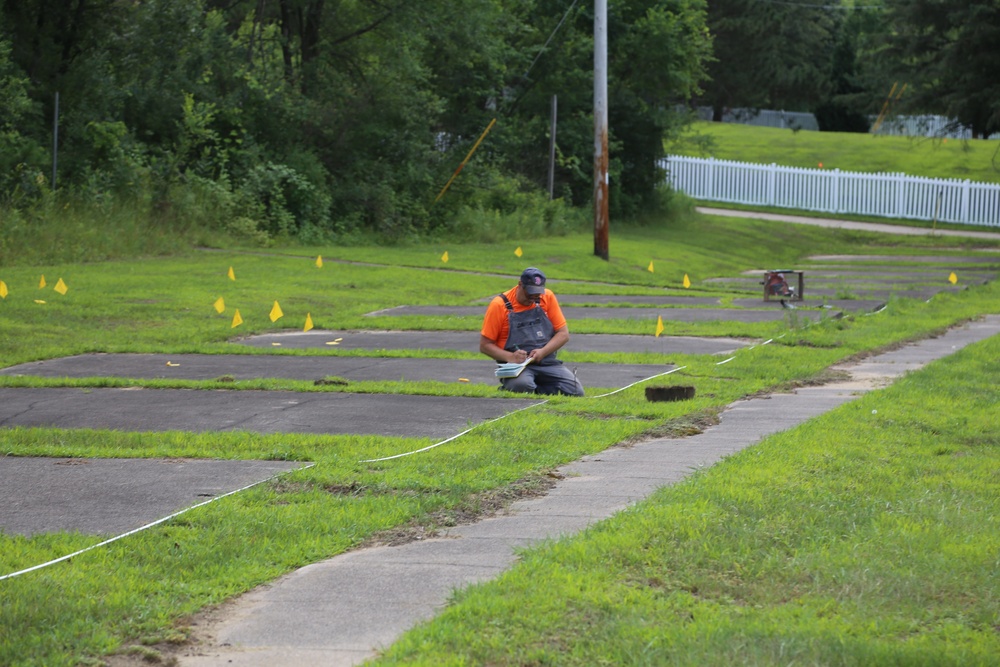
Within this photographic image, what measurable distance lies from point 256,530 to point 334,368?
7.45m

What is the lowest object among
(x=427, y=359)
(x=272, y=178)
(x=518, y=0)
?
(x=427, y=359)

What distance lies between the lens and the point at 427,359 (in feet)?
50.2

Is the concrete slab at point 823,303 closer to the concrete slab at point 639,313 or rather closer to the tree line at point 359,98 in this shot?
the concrete slab at point 639,313

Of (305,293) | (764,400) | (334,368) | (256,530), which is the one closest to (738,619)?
(256,530)

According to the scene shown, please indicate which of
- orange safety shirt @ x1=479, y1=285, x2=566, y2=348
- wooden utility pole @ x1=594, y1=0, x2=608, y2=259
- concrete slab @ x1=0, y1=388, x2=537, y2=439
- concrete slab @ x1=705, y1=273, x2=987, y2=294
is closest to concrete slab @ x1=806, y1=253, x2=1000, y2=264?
concrete slab @ x1=705, y1=273, x2=987, y2=294

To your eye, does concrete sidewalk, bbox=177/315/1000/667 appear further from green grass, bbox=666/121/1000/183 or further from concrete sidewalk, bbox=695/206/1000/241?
green grass, bbox=666/121/1000/183

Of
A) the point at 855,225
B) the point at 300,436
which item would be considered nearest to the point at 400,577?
the point at 300,436

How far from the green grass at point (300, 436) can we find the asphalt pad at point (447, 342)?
0.54 metres

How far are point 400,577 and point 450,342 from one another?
1063 cm

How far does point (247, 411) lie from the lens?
11383mm

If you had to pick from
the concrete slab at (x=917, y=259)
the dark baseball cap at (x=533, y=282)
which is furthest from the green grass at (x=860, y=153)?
the dark baseball cap at (x=533, y=282)

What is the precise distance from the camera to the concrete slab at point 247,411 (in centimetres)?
1066

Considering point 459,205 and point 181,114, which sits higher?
point 181,114

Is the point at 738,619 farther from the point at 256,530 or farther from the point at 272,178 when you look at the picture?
the point at 272,178
